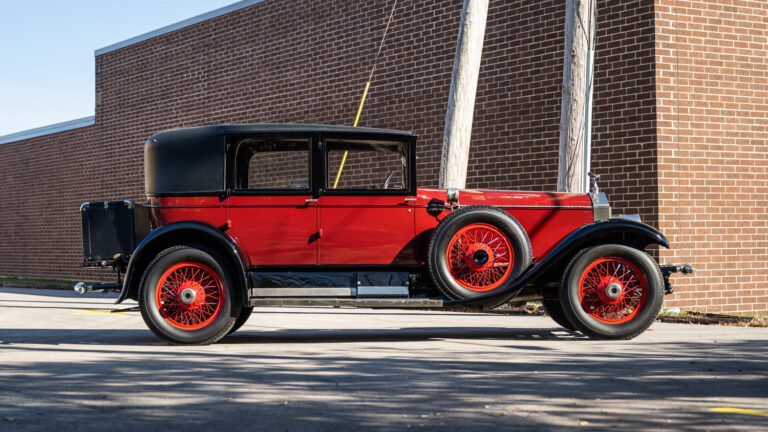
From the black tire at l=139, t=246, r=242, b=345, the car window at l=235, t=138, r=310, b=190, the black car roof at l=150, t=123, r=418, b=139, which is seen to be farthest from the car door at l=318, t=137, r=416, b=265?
the black tire at l=139, t=246, r=242, b=345

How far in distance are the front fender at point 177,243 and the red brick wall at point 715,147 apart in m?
6.71

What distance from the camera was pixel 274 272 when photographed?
8.77 metres

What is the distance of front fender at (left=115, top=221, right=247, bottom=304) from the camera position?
8516mm

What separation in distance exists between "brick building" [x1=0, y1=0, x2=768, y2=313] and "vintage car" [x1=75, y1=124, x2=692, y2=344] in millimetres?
4444

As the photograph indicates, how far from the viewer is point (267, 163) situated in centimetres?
888

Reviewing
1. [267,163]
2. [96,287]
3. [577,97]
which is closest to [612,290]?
[267,163]

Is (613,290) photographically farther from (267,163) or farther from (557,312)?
(267,163)

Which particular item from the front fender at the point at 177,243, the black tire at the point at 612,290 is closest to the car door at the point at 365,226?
the front fender at the point at 177,243

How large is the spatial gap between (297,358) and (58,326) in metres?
4.88

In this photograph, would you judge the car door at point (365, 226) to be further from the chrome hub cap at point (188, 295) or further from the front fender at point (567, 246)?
the chrome hub cap at point (188, 295)

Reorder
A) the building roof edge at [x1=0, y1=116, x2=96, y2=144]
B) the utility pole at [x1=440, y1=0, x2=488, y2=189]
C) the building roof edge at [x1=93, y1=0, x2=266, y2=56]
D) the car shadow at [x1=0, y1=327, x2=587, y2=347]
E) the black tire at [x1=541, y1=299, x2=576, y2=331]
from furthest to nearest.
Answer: the building roof edge at [x1=0, y1=116, x2=96, y2=144] < the building roof edge at [x1=93, y1=0, x2=266, y2=56] < the utility pole at [x1=440, y1=0, x2=488, y2=189] < the black tire at [x1=541, y1=299, x2=576, y2=331] < the car shadow at [x1=0, y1=327, x2=587, y2=347]

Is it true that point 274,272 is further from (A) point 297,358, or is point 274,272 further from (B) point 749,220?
(B) point 749,220

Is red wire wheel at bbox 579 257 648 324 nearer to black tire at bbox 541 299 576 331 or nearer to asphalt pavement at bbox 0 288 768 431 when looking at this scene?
asphalt pavement at bbox 0 288 768 431

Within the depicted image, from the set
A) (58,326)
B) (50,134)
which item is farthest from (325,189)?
(50,134)
